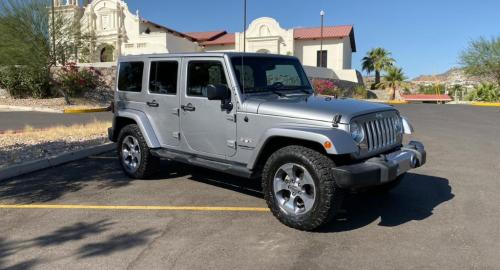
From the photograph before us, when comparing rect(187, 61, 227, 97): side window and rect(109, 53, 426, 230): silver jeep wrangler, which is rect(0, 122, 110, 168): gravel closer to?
rect(109, 53, 426, 230): silver jeep wrangler

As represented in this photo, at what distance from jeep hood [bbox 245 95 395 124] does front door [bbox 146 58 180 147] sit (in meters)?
1.36

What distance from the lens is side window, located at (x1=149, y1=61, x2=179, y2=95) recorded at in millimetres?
6039

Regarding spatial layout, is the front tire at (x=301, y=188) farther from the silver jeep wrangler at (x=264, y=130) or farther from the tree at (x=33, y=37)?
the tree at (x=33, y=37)

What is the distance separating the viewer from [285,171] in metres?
4.69

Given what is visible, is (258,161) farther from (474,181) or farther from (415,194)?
(474,181)

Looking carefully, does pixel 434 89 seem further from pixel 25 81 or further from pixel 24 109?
pixel 24 109

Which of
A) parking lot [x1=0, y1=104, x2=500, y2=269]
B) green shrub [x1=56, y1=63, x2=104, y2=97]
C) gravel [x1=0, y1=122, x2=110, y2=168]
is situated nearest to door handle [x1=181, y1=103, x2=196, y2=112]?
parking lot [x1=0, y1=104, x2=500, y2=269]

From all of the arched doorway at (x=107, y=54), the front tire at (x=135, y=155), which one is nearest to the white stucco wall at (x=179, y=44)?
the arched doorway at (x=107, y=54)

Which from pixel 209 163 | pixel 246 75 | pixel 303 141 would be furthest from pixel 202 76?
pixel 303 141

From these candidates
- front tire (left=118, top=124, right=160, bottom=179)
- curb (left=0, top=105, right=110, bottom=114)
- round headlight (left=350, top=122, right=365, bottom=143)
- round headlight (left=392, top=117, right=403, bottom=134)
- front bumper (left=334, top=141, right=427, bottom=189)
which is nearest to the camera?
front bumper (left=334, top=141, right=427, bottom=189)

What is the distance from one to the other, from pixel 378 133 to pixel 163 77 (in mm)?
3115

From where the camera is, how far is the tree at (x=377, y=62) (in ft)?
163

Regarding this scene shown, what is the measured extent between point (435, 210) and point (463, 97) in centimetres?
→ 3423

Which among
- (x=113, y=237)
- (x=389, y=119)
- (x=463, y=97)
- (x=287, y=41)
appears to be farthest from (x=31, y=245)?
(x=287, y=41)
